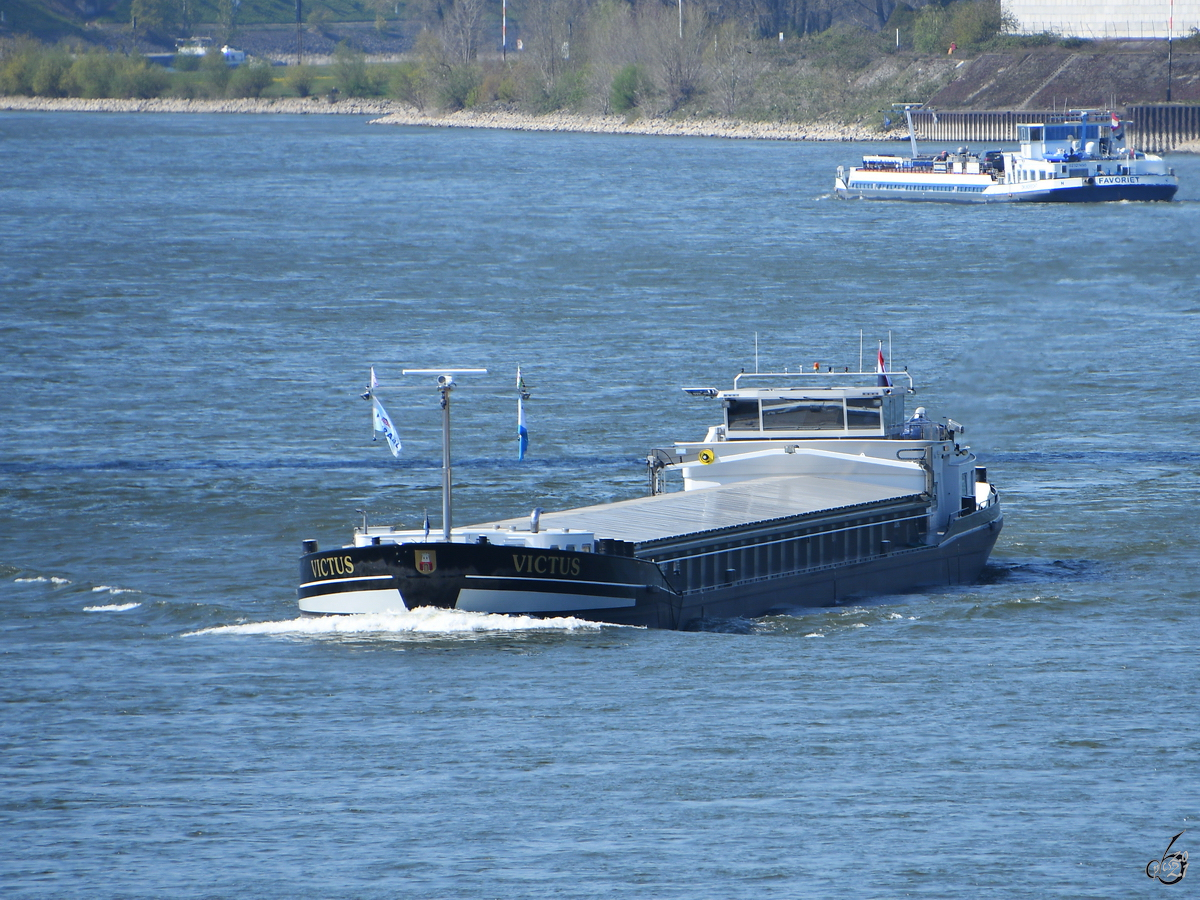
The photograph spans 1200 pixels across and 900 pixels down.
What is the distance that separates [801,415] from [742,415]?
4.16 feet

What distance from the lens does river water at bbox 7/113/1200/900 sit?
23562mm

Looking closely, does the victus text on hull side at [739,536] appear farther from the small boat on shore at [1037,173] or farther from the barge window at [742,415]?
the small boat on shore at [1037,173]

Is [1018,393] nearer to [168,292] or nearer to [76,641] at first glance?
[76,641]

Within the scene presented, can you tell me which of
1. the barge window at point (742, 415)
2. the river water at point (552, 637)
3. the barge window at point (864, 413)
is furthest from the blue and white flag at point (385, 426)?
the barge window at point (864, 413)

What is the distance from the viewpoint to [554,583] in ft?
104

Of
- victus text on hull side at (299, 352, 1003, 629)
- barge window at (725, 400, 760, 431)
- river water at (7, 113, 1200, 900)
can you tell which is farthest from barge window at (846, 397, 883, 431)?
river water at (7, 113, 1200, 900)

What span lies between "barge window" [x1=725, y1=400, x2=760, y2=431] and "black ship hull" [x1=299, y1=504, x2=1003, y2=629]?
4.55 metres

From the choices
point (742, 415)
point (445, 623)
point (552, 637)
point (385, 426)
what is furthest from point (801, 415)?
point (385, 426)

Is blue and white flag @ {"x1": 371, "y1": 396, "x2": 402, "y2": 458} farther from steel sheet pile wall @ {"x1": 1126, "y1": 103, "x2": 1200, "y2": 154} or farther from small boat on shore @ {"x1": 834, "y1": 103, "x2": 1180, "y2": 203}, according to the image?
steel sheet pile wall @ {"x1": 1126, "y1": 103, "x2": 1200, "y2": 154}

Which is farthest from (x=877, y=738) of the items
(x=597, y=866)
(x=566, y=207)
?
(x=566, y=207)

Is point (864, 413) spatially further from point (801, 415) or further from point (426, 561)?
point (426, 561)

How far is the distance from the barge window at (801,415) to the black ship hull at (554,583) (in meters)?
4.49

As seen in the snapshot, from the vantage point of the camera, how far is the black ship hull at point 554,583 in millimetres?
31438

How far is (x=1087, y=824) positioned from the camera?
79.6 ft
